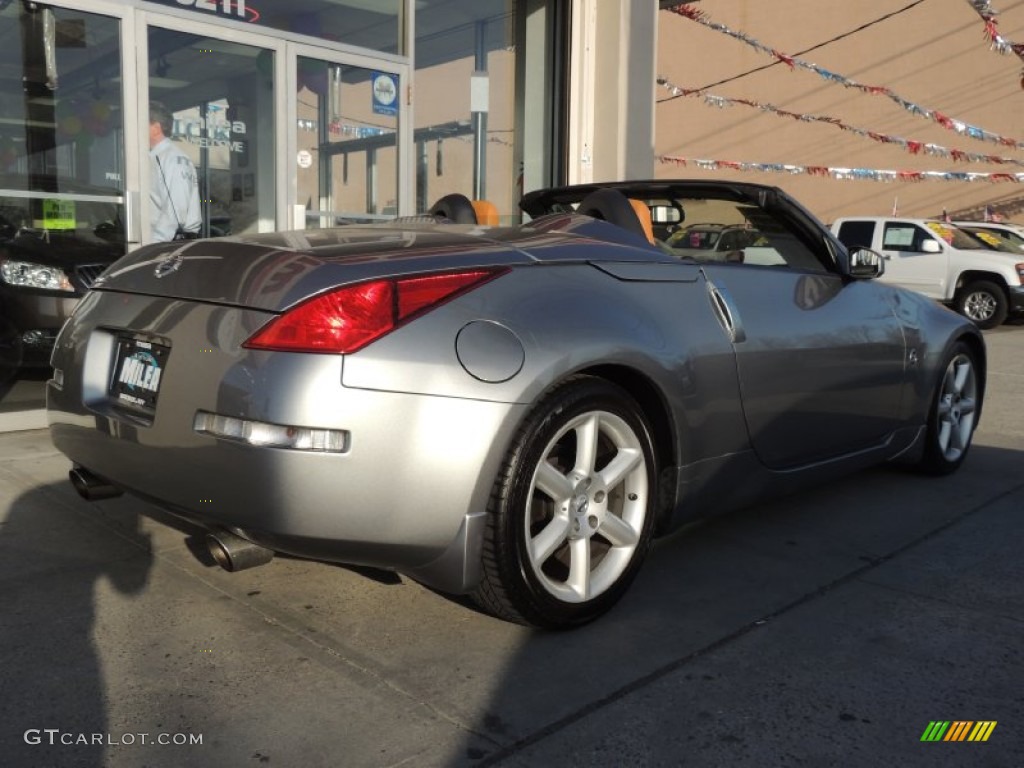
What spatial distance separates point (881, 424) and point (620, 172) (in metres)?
5.62

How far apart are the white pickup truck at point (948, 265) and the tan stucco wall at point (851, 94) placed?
6.69m

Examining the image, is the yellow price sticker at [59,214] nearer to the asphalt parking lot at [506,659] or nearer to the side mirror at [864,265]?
the asphalt parking lot at [506,659]

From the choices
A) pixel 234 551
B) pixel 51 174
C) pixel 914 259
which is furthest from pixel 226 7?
pixel 914 259

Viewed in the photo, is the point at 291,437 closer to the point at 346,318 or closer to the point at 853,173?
the point at 346,318

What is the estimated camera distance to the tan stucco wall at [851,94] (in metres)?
21.2

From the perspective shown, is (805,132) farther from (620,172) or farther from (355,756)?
(355,756)

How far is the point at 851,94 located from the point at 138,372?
2291cm

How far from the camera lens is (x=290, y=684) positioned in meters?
2.56

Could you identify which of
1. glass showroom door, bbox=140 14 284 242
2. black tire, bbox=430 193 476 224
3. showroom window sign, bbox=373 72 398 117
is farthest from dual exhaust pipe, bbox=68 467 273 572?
showroom window sign, bbox=373 72 398 117

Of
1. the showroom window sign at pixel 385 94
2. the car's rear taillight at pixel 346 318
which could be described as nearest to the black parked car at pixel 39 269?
the showroom window sign at pixel 385 94

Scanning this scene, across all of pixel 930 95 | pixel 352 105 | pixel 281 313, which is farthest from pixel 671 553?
pixel 930 95

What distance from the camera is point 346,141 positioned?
754 cm

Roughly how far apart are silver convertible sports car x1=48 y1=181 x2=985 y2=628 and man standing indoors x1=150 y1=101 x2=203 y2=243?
3.35 meters

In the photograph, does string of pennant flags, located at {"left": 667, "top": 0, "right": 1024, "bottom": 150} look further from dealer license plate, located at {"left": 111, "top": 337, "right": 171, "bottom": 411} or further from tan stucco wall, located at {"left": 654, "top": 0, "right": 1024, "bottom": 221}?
dealer license plate, located at {"left": 111, "top": 337, "right": 171, "bottom": 411}
